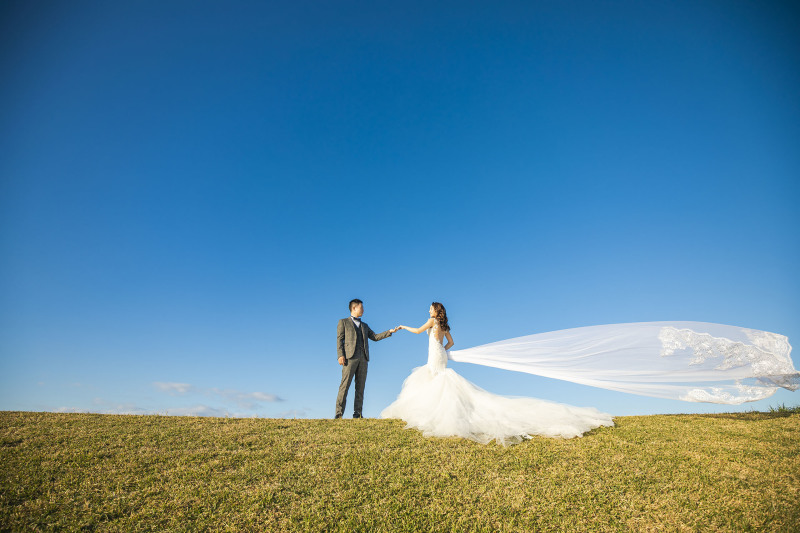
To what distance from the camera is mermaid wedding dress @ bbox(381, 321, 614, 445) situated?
1012 centimetres

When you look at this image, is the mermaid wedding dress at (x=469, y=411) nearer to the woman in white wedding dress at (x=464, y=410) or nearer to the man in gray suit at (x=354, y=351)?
the woman in white wedding dress at (x=464, y=410)

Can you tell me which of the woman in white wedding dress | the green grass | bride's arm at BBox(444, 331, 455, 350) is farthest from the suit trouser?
bride's arm at BBox(444, 331, 455, 350)

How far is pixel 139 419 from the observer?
1172 centimetres

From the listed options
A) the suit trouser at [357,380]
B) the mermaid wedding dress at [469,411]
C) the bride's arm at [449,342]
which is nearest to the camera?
the mermaid wedding dress at [469,411]

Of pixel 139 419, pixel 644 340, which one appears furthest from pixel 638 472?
pixel 139 419

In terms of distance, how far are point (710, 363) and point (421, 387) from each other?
7.47m

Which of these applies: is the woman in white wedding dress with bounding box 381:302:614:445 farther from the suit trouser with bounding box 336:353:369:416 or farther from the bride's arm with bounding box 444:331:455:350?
the suit trouser with bounding box 336:353:369:416

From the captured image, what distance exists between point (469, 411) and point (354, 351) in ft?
13.6

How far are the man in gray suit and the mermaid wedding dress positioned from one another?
54.2 inches

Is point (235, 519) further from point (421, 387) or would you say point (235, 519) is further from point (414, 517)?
point (421, 387)

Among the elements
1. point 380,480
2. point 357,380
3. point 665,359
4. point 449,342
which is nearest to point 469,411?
point 449,342

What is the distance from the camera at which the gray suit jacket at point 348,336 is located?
13.4 metres

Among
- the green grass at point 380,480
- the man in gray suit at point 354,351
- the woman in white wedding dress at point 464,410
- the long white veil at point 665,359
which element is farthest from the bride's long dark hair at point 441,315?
the green grass at point 380,480

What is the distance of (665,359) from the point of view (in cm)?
1156
